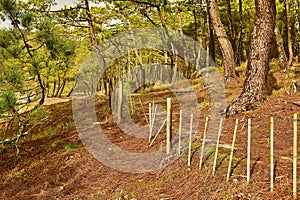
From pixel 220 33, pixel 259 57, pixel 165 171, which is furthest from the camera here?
pixel 220 33

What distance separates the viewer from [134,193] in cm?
573

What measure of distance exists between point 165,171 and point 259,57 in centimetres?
426

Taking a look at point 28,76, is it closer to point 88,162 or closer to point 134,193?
point 88,162

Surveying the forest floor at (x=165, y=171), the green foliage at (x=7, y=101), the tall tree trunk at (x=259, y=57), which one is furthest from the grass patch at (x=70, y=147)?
the tall tree trunk at (x=259, y=57)

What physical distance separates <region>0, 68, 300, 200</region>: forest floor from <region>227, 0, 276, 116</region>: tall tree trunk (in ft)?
1.02

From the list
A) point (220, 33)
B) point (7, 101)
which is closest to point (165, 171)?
point (7, 101)

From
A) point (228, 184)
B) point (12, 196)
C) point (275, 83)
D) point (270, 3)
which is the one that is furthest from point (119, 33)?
point (228, 184)

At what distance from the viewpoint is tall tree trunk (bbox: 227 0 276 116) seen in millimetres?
8148

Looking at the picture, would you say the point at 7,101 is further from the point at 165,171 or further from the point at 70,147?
the point at 70,147

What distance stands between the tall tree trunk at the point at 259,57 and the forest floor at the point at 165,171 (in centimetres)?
31

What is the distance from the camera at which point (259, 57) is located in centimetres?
828

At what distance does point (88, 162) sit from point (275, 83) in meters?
7.69

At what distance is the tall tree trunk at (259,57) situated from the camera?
815cm

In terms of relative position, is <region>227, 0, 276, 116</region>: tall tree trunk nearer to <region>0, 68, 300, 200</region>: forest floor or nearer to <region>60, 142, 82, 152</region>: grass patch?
<region>0, 68, 300, 200</region>: forest floor
